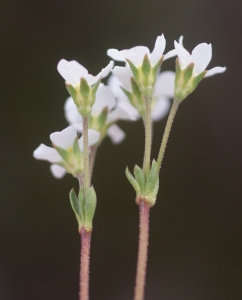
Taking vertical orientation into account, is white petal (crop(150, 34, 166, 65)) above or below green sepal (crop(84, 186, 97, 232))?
above

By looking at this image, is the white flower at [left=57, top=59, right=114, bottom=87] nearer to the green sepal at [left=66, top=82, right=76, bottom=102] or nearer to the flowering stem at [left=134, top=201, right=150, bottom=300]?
the green sepal at [left=66, top=82, right=76, bottom=102]

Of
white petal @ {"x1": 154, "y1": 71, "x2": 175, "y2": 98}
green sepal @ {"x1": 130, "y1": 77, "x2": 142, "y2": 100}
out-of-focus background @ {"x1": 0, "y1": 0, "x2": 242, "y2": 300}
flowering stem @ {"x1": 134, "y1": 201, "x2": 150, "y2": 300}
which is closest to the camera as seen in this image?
flowering stem @ {"x1": 134, "y1": 201, "x2": 150, "y2": 300}

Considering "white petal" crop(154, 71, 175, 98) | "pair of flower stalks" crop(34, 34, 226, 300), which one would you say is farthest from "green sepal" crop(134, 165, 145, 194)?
"white petal" crop(154, 71, 175, 98)

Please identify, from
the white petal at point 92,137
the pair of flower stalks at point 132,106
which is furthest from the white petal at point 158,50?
the white petal at point 92,137

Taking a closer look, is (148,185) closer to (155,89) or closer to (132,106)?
(132,106)

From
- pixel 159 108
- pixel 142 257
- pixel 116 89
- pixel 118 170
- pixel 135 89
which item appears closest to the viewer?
pixel 142 257

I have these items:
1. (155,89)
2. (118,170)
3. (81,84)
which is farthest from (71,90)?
(118,170)

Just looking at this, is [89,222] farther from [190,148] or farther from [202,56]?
[190,148]

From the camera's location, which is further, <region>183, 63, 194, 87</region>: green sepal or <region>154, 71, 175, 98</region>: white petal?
<region>154, 71, 175, 98</region>: white petal
